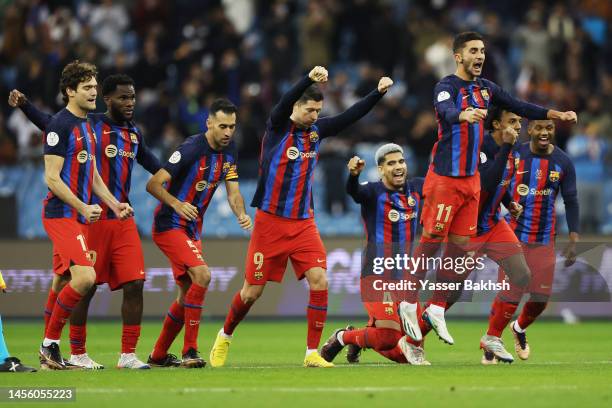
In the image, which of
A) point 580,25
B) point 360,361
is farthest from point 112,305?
point 580,25

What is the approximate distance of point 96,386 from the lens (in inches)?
417

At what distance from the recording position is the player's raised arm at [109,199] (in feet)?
38.8

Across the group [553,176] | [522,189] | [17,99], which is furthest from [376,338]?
[17,99]

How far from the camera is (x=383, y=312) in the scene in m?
12.8

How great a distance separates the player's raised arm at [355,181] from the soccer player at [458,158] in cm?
66

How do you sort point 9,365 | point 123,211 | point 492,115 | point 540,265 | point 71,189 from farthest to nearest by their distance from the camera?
point 540,265, point 492,115, point 71,189, point 123,211, point 9,365

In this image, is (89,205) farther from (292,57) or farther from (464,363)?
(292,57)

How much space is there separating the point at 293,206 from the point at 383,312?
1.31m

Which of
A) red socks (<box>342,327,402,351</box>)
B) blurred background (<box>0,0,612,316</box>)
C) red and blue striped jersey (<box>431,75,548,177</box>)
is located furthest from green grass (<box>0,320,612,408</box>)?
blurred background (<box>0,0,612,316</box>)

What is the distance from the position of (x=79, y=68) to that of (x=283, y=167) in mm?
2095

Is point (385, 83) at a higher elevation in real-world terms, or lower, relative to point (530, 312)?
higher

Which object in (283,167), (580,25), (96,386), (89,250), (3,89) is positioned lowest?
(96,386)

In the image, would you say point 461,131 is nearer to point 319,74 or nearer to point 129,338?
point 319,74

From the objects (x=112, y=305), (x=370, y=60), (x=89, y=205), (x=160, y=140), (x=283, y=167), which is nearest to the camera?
(x=89, y=205)
